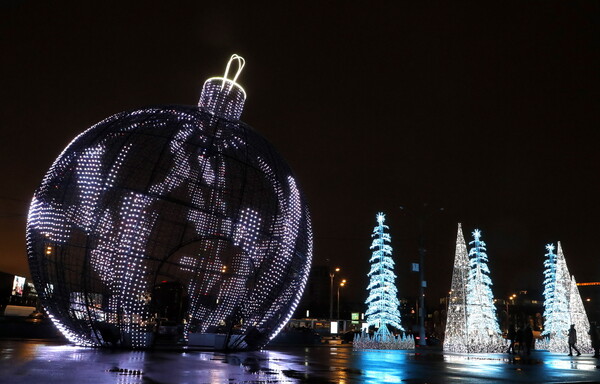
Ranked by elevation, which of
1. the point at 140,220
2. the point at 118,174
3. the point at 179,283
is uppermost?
the point at 118,174

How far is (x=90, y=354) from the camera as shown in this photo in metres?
12.7

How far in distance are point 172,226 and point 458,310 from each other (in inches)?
631

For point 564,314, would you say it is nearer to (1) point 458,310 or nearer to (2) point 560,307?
(2) point 560,307

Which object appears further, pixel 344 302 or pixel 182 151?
pixel 344 302

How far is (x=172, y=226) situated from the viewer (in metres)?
18.0

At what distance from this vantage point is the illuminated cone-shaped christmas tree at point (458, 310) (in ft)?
87.1

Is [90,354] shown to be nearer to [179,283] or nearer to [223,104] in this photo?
[179,283]

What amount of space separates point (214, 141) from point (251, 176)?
158 cm

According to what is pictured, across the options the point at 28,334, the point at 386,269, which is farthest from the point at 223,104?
the point at 386,269

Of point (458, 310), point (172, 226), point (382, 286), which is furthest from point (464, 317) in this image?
point (172, 226)

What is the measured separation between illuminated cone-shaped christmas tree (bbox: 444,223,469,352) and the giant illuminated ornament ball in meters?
12.8

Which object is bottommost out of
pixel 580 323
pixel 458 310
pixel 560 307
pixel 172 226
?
pixel 580 323

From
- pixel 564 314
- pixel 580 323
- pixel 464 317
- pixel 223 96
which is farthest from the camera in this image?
pixel 564 314

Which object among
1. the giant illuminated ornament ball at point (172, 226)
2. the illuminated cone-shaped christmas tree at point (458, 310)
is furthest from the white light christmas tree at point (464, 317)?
the giant illuminated ornament ball at point (172, 226)
